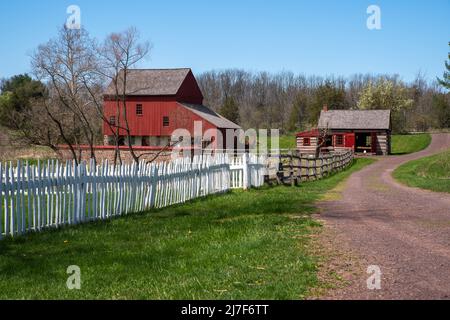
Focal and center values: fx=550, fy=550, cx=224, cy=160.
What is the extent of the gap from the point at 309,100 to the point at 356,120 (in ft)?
139

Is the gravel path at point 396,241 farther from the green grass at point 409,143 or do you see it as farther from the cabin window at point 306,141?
the green grass at point 409,143

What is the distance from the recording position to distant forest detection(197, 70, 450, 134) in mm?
83762

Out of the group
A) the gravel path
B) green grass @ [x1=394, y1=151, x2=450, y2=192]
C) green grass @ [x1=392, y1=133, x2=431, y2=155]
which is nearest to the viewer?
the gravel path

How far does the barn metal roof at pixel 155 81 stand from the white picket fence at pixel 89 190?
38.2 meters

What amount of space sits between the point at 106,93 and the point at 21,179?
44234 mm

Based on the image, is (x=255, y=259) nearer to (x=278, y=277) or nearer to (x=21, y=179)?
(x=278, y=277)

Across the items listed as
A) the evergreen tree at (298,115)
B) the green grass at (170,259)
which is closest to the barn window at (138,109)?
the evergreen tree at (298,115)

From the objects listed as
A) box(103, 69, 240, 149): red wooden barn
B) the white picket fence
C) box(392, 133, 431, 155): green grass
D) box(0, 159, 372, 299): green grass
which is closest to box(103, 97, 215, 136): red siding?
box(103, 69, 240, 149): red wooden barn

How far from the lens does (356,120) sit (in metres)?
58.8

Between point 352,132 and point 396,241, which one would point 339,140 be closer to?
point 352,132

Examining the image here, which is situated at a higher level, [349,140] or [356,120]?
[356,120]

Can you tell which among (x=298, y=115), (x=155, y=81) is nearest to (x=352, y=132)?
(x=155, y=81)

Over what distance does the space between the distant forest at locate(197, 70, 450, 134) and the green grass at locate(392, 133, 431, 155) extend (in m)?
12.0

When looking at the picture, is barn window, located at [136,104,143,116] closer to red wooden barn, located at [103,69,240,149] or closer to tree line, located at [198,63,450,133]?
red wooden barn, located at [103,69,240,149]
